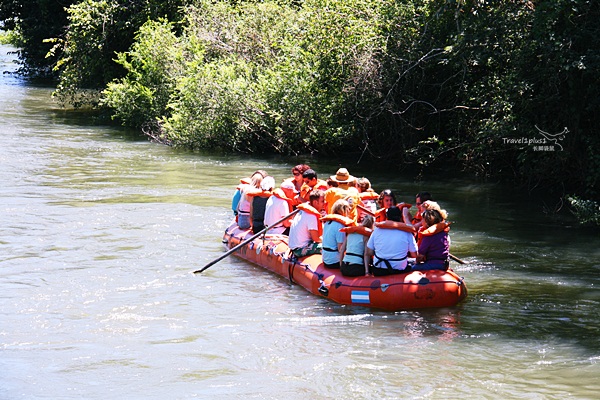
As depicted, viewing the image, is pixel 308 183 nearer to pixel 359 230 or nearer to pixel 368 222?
pixel 368 222

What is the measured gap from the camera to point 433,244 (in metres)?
10.0

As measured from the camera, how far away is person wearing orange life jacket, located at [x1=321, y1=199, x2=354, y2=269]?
405 inches

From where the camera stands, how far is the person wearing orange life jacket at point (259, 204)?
12.3 metres

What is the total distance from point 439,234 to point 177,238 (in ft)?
15.8

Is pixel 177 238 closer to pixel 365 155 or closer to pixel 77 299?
pixel 77 299

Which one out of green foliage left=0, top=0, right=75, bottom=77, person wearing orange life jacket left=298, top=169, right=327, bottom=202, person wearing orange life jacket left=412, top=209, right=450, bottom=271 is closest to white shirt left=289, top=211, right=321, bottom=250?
person wearing orange life jacket left=298, top=169, right=327, bottom=202

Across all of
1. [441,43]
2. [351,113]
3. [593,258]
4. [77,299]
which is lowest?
[77,299]

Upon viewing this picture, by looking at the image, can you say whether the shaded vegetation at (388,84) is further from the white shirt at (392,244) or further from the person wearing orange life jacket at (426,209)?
the white shirt at (392,244)

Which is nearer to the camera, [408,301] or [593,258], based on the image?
[408,301]

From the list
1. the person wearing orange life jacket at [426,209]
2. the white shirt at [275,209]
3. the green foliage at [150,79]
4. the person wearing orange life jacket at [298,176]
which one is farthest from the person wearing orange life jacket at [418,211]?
the green foliage at [150,79]

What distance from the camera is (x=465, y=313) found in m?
9.91

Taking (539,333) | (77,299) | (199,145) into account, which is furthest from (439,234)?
(199,145)

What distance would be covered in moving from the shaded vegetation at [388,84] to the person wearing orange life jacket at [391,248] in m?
5.11

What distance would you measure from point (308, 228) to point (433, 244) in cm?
172
